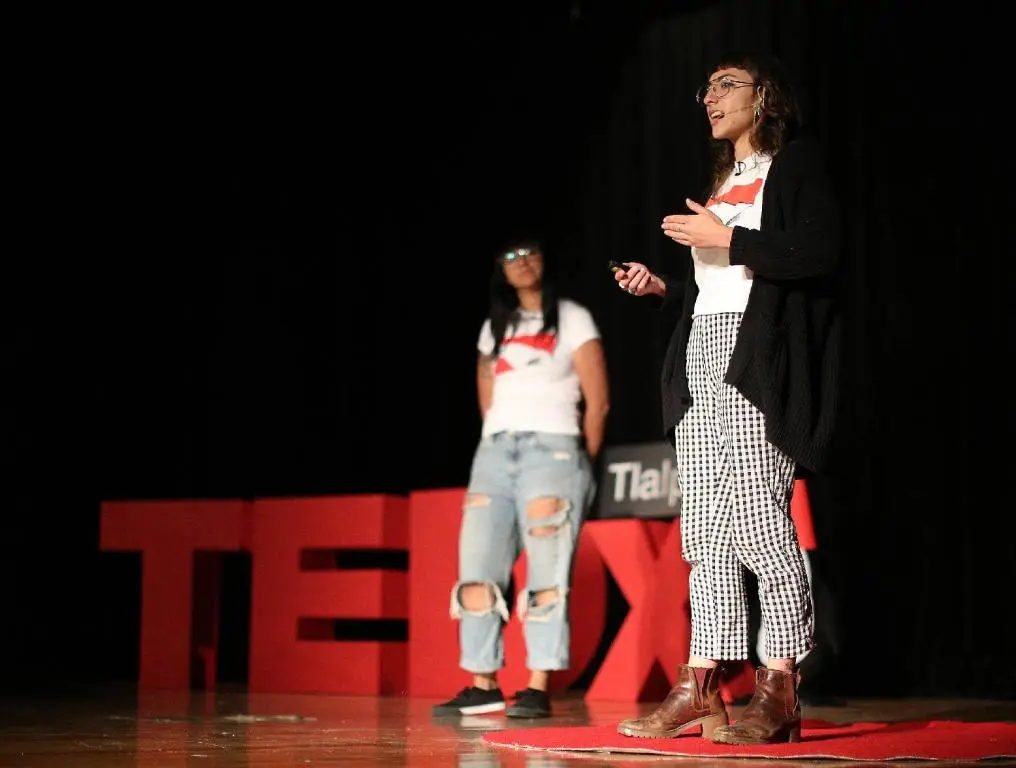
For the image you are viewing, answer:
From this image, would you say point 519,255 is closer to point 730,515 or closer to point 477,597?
point 477,597

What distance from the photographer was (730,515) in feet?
8.92

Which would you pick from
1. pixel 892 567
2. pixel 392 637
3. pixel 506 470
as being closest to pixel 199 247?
pixel 392 637

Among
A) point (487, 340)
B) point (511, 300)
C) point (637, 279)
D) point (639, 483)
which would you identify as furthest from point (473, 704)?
point (639, 483)

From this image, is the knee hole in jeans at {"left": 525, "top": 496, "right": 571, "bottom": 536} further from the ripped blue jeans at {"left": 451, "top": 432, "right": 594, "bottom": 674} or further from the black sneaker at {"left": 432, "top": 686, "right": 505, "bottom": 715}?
the black sneaker at {"left": 432, "top": 686, "right": 505, "bottom": 715}

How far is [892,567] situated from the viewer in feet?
15.5

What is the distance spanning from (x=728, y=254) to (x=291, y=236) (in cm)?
380

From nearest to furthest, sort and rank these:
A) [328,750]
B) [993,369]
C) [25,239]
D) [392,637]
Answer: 1. [328,750]
2. [993,369]
3. [25,239]
4. [392,637]

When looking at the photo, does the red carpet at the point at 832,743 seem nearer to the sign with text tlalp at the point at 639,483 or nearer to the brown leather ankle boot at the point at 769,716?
the brown leather ankle boot at the point at 769,716

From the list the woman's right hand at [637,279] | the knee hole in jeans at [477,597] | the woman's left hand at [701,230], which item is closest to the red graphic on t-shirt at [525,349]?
the knee hole in jeans at [477,597]

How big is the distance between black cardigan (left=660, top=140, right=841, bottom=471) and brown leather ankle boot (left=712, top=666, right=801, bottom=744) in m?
0.39

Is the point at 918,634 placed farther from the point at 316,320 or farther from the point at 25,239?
the point at 25,239

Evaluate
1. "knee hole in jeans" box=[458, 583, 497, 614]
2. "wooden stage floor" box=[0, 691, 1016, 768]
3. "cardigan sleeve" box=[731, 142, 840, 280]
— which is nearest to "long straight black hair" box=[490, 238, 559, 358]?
"knee hole in jeans" box=[458, 583, 497, 614]

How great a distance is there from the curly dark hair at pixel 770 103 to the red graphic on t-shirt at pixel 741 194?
0.24 feet

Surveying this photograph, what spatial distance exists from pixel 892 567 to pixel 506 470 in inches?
61.2
